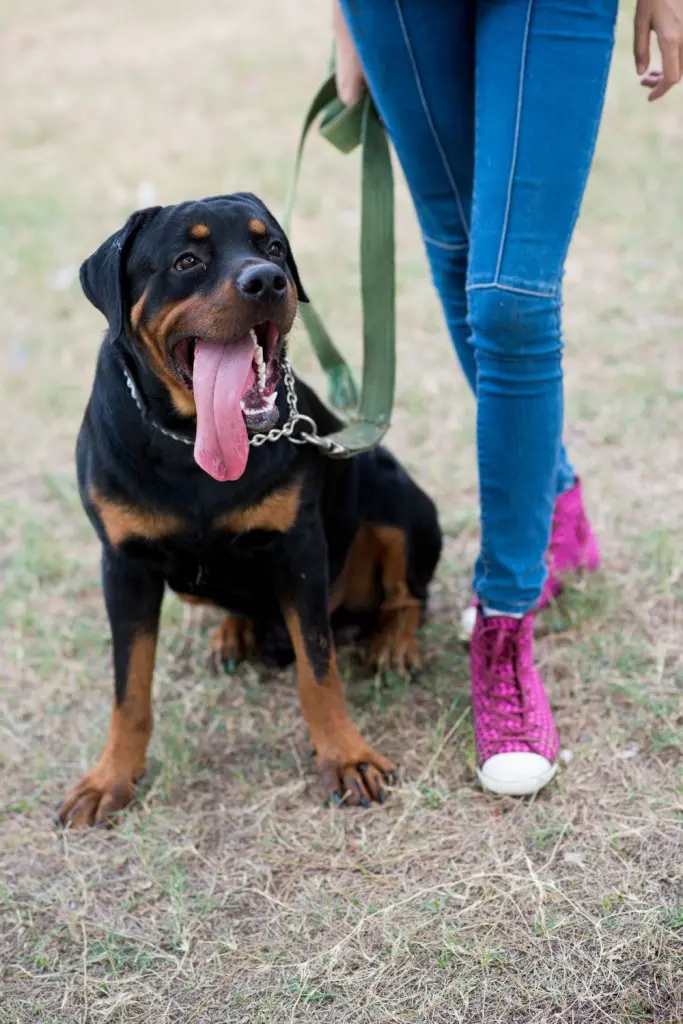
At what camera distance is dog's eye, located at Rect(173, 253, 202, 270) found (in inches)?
88.7

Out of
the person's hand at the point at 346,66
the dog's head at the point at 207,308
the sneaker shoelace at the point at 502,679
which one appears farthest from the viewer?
the person's hand at the point at 346,66

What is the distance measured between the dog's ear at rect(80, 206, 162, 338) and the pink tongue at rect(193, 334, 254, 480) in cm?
18

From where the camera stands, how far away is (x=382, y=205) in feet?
9.64

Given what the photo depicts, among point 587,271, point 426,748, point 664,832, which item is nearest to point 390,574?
point 426,748

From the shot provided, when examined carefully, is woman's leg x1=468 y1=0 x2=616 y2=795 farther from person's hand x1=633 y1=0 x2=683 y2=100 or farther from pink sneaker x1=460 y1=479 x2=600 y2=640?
pink sneaker x1=460 y1=479 x2=600 y2=640

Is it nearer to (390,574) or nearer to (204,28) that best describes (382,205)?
(390,574)

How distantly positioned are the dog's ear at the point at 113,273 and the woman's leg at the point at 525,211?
2.28 feet

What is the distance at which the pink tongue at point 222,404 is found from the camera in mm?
2191

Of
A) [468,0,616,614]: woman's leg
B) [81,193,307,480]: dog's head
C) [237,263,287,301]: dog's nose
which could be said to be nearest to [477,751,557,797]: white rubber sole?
[468,0,616,614]: woman's leg

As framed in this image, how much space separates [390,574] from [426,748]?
57 cm

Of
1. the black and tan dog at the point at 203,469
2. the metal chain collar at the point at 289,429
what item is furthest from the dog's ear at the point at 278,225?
the metal chain collar at the point at 289,429

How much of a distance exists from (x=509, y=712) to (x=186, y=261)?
124 centimetres

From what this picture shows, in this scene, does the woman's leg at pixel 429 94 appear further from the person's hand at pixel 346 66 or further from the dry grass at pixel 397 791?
the dry grass at pixel 397 791

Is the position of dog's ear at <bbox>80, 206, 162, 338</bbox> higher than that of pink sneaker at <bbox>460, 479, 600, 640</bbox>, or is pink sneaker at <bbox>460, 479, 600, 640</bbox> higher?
dog's ear at <bbox>80, 206, 162, 338</bbox>
